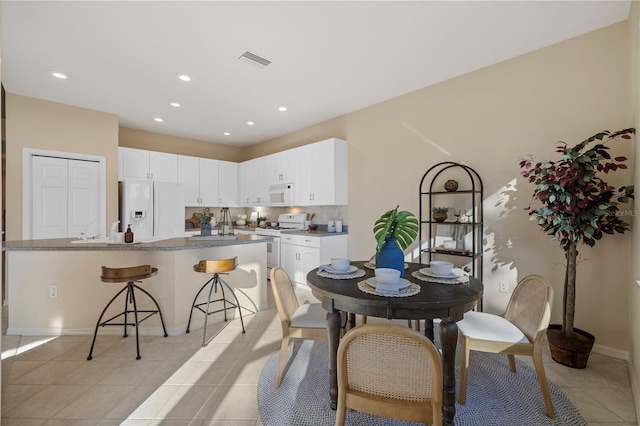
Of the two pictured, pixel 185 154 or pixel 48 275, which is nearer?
pixel 48 275

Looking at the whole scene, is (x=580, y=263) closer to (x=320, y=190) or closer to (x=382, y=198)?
(x=382, y=198)

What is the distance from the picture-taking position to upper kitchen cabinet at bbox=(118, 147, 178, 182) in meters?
4.83

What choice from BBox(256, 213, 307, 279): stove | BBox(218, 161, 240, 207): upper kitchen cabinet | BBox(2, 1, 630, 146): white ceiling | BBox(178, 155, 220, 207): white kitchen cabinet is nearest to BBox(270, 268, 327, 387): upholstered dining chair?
BBox(2, 1, 630, 146): white ceiling

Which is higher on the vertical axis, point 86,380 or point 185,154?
point 185,154

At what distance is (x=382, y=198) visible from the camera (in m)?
4.07

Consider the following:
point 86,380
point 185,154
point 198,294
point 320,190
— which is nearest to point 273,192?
point 320,190

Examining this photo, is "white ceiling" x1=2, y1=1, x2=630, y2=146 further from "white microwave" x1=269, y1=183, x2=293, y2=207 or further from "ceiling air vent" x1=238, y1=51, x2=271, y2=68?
"white microwave" x1=269, y1=183, x2=293, y2=207

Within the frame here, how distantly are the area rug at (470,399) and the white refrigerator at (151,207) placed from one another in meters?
3.40

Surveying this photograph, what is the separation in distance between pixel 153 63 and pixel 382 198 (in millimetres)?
3109

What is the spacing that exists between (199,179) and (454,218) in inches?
186

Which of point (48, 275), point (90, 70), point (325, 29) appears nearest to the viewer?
point (325, 29)

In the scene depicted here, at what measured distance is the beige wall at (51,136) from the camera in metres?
3.71

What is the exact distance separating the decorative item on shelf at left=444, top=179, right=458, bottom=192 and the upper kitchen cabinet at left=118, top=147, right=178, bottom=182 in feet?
15.5

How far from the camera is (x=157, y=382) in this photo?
2.11 metres
